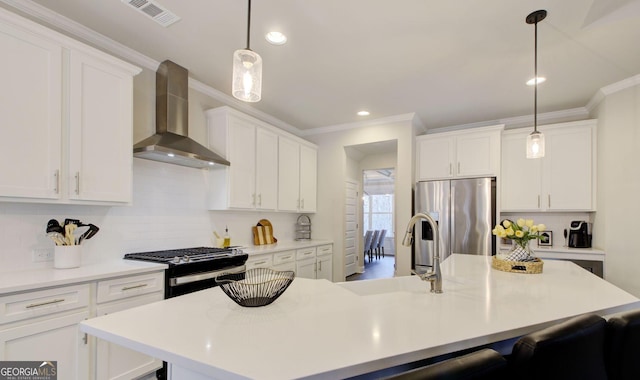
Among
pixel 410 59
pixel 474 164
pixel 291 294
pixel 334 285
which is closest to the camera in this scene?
pixel 291 294

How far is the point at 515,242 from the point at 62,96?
132 inches

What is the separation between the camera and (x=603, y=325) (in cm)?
101

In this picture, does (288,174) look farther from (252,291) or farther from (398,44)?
(252,291)

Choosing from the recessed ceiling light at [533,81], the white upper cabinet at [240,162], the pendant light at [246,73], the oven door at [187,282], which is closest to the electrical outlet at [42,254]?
the oven door at [187,282]

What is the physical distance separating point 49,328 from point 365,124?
13.2 feet

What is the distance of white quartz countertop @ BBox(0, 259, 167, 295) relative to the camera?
165cm

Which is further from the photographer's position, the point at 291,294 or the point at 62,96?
the point at 62,96

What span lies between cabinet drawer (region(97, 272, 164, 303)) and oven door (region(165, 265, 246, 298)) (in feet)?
0.18

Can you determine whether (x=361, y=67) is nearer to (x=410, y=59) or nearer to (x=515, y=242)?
→ (x=410, y=59)

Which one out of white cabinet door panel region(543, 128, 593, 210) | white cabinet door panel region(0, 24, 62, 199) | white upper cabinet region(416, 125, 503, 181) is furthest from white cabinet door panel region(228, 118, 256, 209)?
white cabinet door panel region(543, 128, 593, 210)

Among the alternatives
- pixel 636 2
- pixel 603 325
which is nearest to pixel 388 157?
pixel 636 2

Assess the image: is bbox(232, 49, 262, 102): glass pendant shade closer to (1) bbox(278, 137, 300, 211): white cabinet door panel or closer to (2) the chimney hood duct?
(2) the chimney hood duct

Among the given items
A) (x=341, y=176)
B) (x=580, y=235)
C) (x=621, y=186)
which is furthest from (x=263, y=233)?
(x=621, y=186)

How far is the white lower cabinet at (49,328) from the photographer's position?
1.60m
